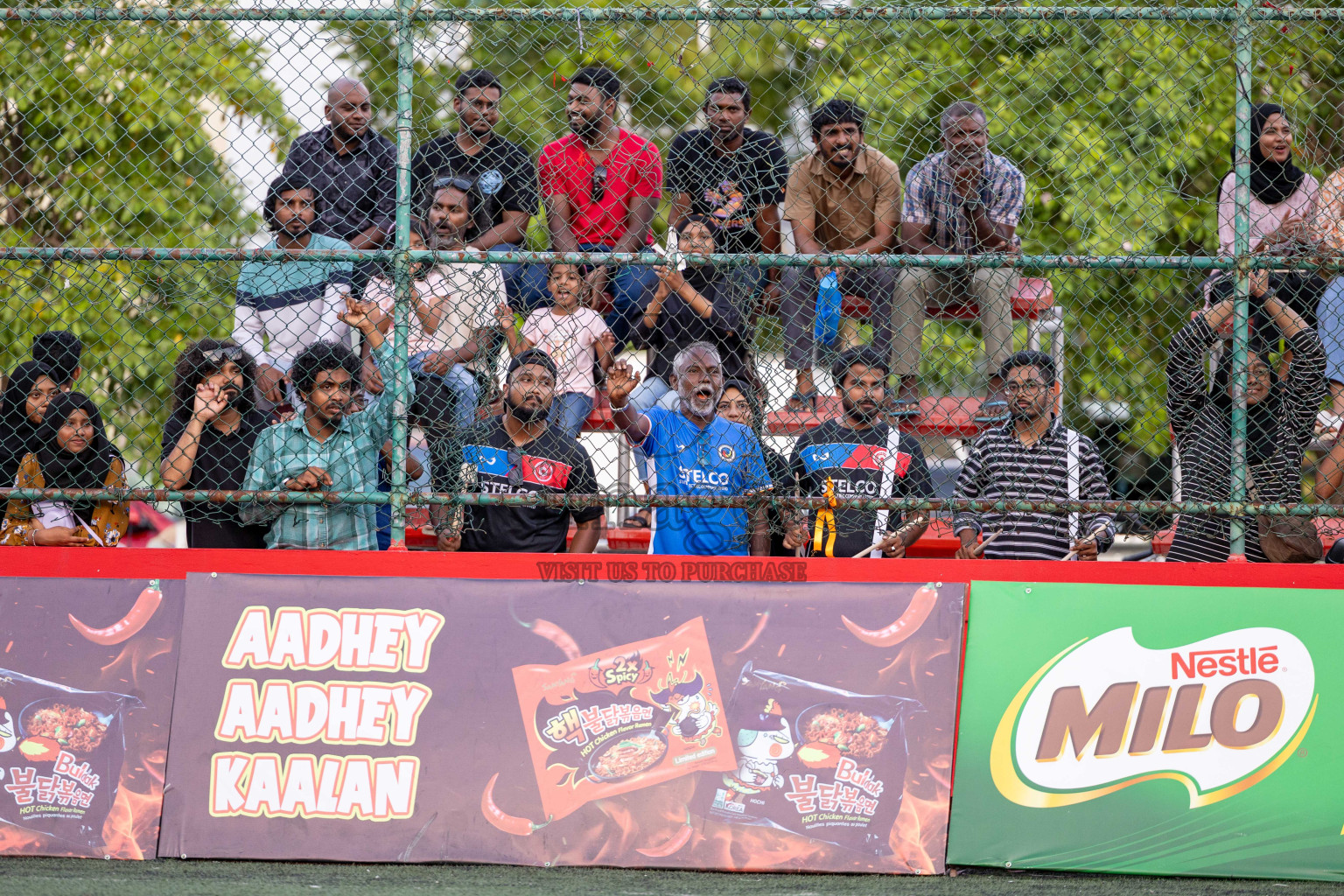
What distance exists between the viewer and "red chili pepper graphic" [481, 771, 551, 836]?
13.2 feet

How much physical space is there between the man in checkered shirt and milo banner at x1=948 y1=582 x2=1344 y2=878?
3.56ft

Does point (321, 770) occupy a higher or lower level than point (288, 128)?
lower

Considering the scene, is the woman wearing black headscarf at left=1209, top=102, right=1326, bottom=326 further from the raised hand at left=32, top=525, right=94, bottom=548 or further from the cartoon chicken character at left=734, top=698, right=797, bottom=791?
the raised hand at left=32, top=525, right=94, bottom=548

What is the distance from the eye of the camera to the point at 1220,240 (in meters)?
4.44

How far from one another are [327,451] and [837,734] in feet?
7.12

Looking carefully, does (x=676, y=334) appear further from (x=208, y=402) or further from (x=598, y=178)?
(x=208, y=402)

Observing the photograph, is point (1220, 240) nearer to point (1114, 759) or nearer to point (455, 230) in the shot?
point (1114, 759)

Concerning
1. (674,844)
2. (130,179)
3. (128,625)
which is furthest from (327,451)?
(130,179)

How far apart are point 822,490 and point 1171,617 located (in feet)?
4.24

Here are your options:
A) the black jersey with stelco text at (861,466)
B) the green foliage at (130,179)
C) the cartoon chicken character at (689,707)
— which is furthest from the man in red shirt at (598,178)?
the green foliage at (130,179)

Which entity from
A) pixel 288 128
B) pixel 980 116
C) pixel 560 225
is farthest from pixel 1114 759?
pixel 288 128

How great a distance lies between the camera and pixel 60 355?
5078mm

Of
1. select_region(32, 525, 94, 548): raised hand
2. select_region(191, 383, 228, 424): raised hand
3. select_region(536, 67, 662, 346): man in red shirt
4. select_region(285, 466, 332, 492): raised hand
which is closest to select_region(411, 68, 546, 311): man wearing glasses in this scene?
select_region(536, 67, 662, 346): man in red shirt

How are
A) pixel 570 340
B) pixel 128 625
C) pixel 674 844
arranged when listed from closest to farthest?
pixel 674 844 → pixel 128 625 → pixel 570 340
